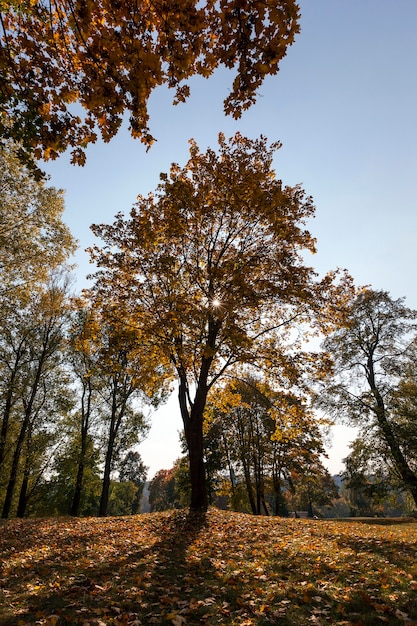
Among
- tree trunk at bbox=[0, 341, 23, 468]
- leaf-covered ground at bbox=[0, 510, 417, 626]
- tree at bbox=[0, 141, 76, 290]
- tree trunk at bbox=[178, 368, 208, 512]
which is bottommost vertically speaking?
leaf-covered ground at bbox=[0, 510, 417, 626]

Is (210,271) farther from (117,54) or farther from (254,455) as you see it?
(254,455)

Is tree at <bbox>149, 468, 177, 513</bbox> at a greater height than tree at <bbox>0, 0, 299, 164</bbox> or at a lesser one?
lesser

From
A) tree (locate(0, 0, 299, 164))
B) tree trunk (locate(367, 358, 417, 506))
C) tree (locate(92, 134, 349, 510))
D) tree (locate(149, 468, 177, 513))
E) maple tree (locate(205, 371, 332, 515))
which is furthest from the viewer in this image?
tree (locate(149, 468, 177, 513))

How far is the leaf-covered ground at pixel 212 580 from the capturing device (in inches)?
161

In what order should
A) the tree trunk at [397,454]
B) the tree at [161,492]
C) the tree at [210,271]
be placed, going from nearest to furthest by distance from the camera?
the tree at [210,271], the tree trunk at [397,454], the tree at [161,492]

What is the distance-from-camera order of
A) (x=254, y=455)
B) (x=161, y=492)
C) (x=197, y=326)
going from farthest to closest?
(x=161, y=492)
(x=254, y=455)
(x=197, y=326)

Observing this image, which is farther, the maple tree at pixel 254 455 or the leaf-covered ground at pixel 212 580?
the maple tree at pixel 254 455

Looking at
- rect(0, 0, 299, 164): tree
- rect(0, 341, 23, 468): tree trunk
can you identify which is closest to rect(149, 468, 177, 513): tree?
rect(0, 341, 23, 468): tree trunk

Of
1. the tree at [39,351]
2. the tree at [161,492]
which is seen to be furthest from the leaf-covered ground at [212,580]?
the tree at [161,492]

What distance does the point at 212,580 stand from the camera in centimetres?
534

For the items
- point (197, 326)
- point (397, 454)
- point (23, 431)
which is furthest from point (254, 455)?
point (197, 326)

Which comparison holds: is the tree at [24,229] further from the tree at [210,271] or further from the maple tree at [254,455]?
the maple tree at [254,455]

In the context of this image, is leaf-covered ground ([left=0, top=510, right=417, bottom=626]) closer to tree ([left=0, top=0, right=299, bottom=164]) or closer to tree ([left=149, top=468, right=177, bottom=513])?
tree ([left=0, top=0, right=299, bottom=164])

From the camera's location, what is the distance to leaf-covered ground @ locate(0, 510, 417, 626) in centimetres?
408
